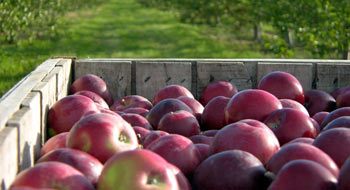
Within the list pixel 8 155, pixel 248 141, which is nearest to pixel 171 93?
pixel 248 141

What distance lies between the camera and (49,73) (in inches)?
130

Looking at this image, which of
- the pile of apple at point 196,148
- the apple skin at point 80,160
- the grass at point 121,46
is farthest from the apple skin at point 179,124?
the grass at point 121,46

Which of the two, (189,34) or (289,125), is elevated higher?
(289,125)

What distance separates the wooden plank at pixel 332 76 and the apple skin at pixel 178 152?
5.84ft

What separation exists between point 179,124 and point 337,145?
0.79 m

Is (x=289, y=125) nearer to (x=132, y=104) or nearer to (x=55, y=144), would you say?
(x=55, y=144)

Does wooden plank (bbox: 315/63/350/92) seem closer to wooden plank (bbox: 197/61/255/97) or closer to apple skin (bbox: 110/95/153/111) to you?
wooden plank (bbox: 197/61/255/97)

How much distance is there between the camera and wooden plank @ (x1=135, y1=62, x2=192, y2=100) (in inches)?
155

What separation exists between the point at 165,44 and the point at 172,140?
530 inches

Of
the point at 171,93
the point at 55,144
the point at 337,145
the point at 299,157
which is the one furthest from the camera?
the point at 171,93

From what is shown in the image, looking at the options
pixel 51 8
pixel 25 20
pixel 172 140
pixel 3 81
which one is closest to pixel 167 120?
pixel 172 140

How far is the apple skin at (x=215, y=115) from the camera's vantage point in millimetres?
3087

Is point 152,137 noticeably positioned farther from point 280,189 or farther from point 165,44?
point 165,44

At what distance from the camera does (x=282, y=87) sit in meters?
3.42
